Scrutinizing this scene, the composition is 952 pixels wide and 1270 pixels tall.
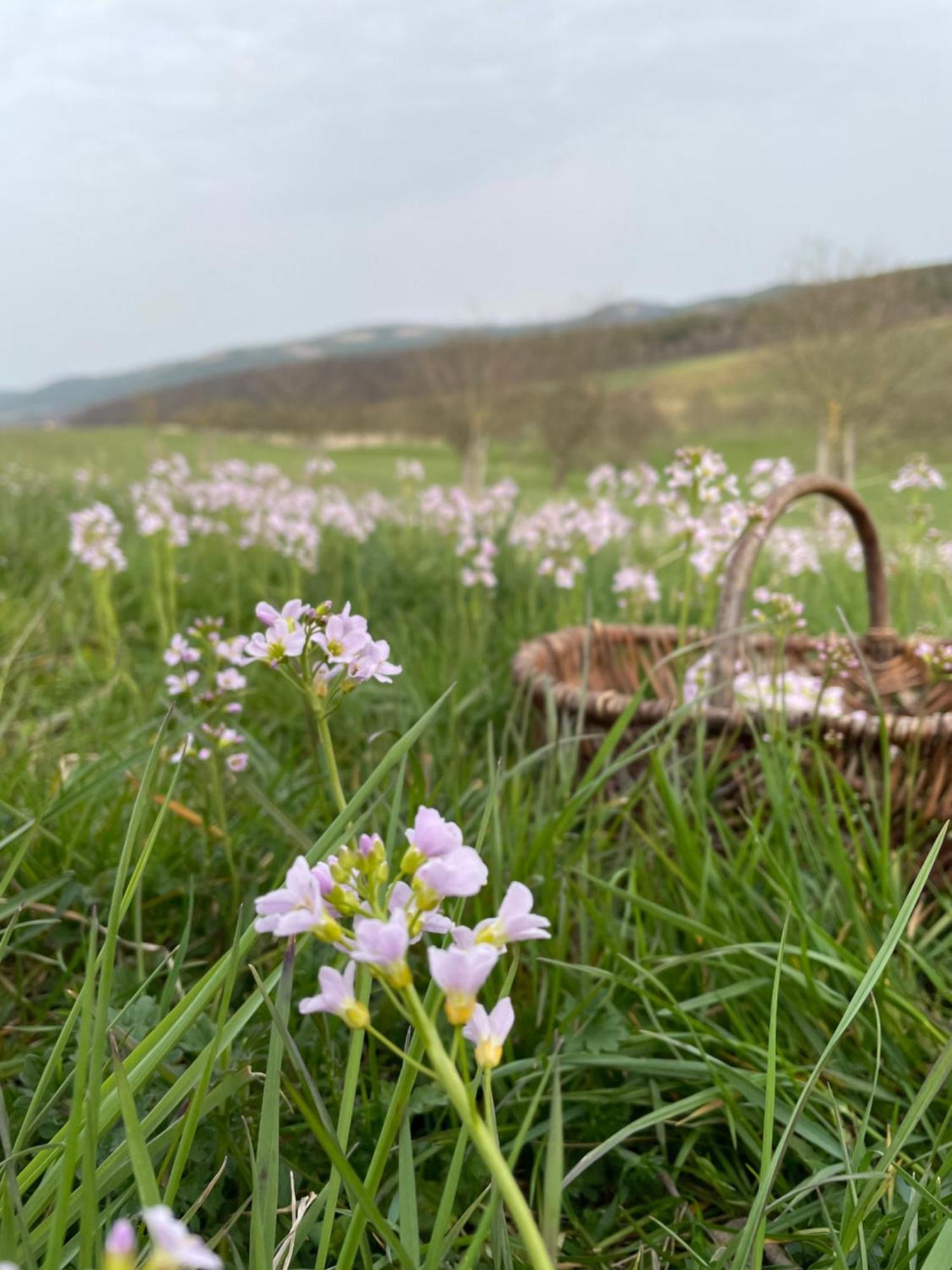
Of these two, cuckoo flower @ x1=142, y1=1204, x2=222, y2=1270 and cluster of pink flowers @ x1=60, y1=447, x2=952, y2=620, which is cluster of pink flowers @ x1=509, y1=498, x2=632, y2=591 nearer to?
cluster of pink flowers @ x1=60, y1=447, x2=952, y2=620

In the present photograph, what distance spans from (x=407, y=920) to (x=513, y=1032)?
919 mm

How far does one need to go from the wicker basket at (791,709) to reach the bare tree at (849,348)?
17.5 metres

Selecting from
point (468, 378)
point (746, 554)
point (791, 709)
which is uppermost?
point (468, 378)

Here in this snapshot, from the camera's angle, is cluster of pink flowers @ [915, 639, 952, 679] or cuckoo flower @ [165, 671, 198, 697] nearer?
cuckoo flower @ [165, 671, 198, 697]

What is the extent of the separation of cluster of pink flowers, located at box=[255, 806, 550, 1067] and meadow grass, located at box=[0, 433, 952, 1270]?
0.07 metres

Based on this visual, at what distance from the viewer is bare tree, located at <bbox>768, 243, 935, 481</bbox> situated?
19.9 meters

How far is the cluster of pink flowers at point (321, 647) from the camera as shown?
0.88 meters

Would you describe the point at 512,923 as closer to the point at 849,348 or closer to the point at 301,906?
the point at 301,906

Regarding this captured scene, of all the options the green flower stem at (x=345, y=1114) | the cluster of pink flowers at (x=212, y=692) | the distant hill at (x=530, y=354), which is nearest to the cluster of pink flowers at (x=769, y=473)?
the cluster of pink flowers at (x=212, y=692)

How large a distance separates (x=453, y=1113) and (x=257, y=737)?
1543 millimetres

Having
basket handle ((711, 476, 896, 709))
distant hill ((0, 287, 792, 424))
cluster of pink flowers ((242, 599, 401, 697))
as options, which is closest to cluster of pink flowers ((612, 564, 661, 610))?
basket handle ((711, 476, 896, 709))

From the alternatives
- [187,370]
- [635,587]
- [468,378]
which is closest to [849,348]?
[468,378]

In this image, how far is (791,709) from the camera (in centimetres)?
217

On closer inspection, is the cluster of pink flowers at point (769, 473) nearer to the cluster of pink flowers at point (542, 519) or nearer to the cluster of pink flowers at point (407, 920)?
the cluster of pink flowers at point (542, 519)
